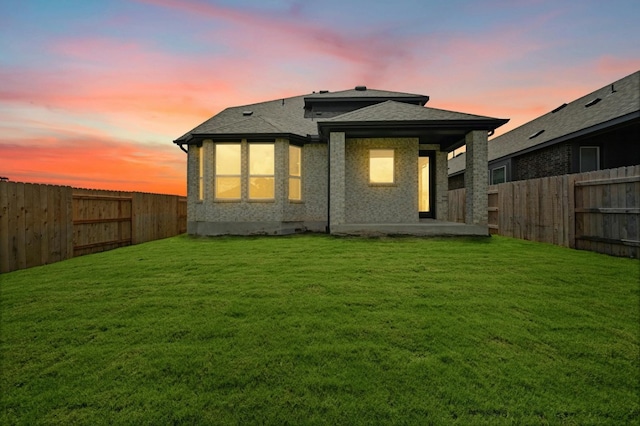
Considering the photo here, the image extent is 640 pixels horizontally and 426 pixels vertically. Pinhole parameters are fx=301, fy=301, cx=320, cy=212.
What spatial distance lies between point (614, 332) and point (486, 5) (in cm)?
925

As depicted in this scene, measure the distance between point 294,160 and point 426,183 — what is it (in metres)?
6.55

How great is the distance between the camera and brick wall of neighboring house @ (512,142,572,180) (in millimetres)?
13219

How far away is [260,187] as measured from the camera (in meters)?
12.3

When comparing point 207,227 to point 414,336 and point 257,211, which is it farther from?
point 414,336

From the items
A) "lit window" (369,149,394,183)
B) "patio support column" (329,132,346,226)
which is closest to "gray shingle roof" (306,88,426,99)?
"lit window" (369,149,394,183)

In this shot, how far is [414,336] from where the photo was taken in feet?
11.2

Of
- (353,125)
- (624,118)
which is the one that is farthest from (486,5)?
(624,118)

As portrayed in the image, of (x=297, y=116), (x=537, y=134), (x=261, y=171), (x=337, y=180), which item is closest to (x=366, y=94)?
(x=297, y=116)

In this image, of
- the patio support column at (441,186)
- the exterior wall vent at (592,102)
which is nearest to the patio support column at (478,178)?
the patio support column at (441,186)

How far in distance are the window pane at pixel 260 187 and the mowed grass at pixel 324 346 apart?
6.39 meters

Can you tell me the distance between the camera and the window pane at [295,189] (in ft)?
41.5

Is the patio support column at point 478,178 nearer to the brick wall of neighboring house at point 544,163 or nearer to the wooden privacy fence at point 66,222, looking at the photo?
the brick wall of neighboring house at point 544,163

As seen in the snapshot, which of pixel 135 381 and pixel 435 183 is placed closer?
pixel 135 381

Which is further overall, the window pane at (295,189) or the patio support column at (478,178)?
the window pane at (295,189)
